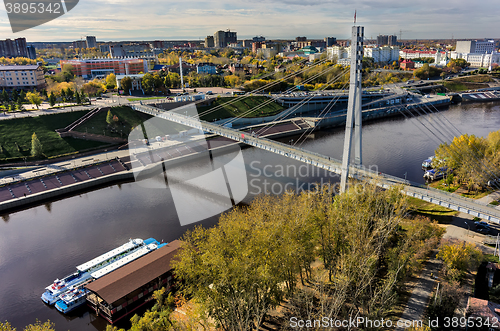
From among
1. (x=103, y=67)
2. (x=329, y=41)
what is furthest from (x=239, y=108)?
(x=329, y=41)

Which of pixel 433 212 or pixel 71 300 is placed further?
pixel 433 212

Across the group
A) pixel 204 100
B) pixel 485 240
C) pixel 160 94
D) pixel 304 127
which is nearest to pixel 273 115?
pixel 304 127

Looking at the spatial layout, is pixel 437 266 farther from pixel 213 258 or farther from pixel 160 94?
pixel 160 94

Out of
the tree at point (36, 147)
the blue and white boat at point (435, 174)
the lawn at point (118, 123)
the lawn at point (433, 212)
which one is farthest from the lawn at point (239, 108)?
the lawn at point (433, 212)

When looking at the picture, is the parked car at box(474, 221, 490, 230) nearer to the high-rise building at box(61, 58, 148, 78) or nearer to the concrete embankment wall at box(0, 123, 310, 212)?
the concrete embankment wall at box(0, 123, 310, 212)

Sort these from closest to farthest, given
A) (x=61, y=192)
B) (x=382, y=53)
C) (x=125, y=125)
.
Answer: (x=61, y=192)
(x=125, y=125)
(x=382, y=53)

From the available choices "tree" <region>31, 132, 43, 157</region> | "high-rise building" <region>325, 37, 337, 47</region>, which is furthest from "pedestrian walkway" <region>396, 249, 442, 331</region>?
"high-rise building" <region>325, 37, 337, 47</region>

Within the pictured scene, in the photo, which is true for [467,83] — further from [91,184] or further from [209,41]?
[209,41]
